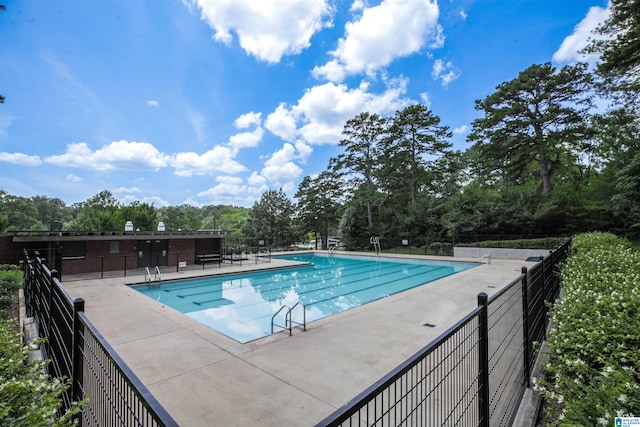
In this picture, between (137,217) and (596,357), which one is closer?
(596,357)

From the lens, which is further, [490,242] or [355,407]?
[490,242]

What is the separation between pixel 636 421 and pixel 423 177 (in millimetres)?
26547

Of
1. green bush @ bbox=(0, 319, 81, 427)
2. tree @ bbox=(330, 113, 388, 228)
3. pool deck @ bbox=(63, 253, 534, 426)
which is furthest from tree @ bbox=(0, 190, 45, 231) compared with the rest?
green bush @ bbox=(0, 319, 81, 427)

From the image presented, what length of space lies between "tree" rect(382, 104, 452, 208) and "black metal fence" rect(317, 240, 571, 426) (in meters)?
21.8

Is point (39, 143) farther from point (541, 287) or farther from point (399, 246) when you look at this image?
point (541, 287)

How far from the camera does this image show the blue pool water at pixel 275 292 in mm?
7898

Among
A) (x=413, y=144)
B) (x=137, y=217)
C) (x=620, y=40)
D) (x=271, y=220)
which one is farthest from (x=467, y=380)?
(x=271, y=220)

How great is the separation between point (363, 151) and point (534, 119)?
1260cm

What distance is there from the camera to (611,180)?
16453 millimetres

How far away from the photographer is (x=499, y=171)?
2447cm

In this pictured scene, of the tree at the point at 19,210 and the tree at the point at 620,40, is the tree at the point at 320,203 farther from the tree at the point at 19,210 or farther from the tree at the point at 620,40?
the tree at the point at 19,210

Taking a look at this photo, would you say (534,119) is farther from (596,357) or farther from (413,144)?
(596,357)

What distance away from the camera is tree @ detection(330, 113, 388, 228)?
87.4 feet


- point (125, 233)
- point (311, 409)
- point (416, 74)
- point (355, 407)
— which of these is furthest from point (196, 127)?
point (355, 407)
